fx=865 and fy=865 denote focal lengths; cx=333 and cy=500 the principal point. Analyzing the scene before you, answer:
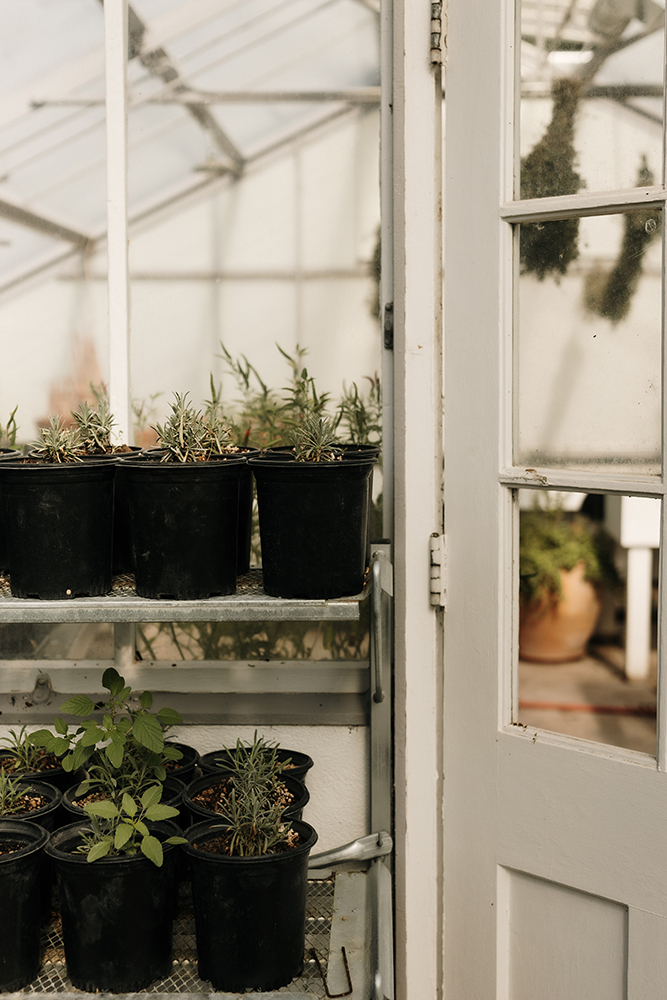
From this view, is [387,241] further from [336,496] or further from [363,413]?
[336,496]

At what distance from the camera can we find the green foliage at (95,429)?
156cm

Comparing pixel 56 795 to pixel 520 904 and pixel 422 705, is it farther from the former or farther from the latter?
pixel 520 904

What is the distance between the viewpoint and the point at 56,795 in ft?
4.96

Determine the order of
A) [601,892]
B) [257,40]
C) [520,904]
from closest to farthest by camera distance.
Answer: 1. [601,892]
2. [520,904]
3. [257,40]

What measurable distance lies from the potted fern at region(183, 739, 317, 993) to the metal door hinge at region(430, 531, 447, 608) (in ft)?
1.45

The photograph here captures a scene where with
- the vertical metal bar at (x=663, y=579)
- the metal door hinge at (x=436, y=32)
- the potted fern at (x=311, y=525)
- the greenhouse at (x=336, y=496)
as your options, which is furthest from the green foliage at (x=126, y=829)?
the metal door hinge at (x=436, y=32)

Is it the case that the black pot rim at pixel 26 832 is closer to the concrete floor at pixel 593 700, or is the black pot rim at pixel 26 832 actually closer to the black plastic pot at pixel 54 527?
the black plastic pot at pixel 54 527

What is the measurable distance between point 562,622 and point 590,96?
855 millimetres

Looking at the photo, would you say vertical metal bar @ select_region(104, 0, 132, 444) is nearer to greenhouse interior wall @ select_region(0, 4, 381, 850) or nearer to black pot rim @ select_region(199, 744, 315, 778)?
greenhouse interior wall @ select_region(0, 4, 381, 850)

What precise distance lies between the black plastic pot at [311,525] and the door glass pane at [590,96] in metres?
0.57

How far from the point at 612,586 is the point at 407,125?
0.86m

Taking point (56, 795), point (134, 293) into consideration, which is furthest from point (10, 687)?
point (134, 293)

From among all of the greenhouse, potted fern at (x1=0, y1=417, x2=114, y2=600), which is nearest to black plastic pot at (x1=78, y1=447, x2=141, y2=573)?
the greenhouse

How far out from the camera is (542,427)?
56.7 inches
